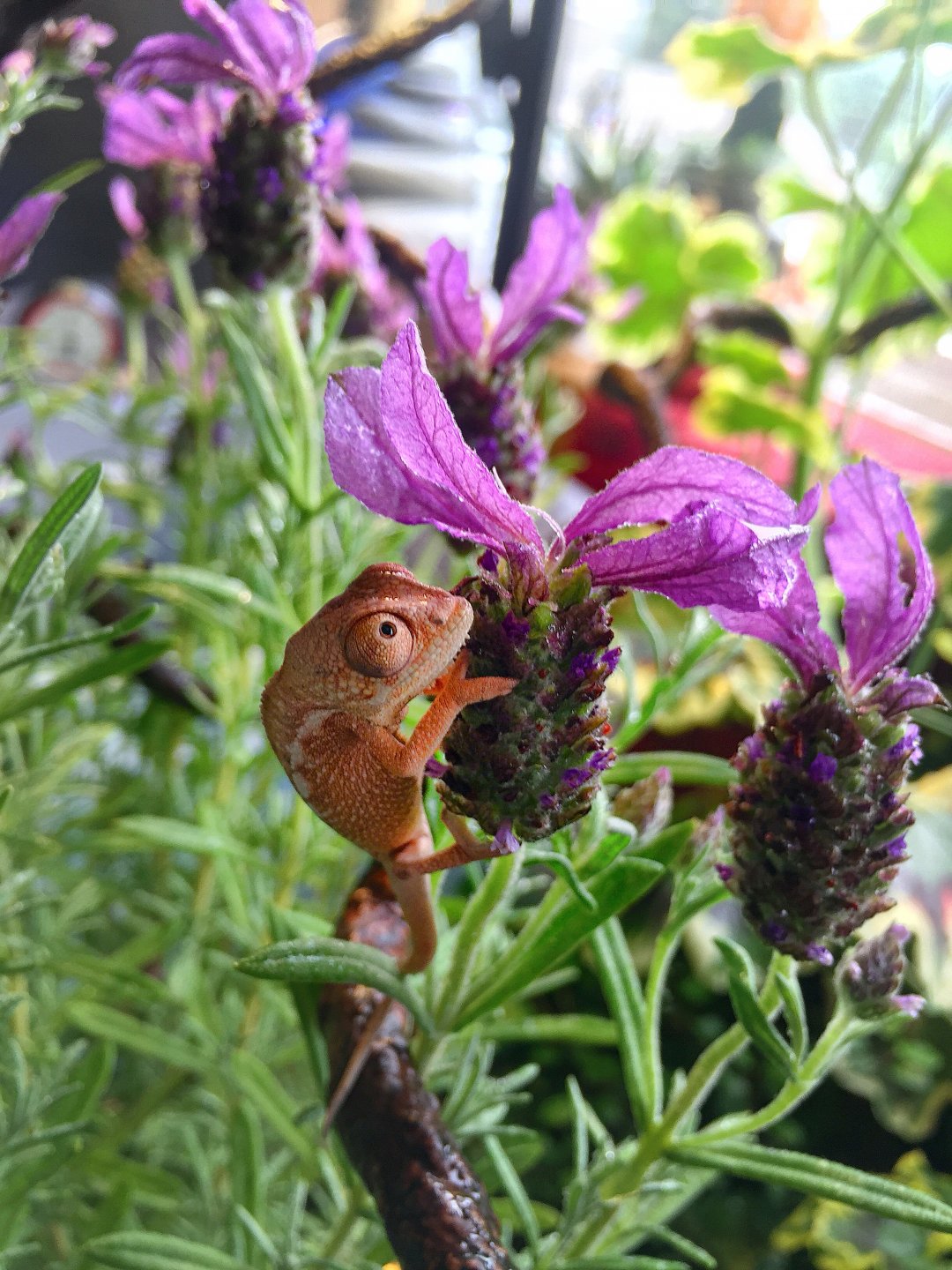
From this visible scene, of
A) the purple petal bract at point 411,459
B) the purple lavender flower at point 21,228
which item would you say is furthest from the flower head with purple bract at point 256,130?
the purple petal bract at point 411,459

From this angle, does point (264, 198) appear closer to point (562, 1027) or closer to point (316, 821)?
point (316, 821)

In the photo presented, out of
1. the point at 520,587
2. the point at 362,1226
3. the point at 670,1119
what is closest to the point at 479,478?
the point at 520,587

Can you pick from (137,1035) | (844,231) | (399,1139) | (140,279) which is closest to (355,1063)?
(399,1139)

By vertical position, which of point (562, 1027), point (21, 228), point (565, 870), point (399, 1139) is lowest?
point (562, 1027)

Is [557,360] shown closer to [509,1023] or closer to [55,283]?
[55,283]

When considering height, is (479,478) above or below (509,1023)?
above

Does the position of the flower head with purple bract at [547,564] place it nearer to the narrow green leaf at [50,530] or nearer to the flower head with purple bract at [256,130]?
the narrow green leaf at [50,530]

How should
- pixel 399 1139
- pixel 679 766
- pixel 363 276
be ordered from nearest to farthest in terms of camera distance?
pixel 399 1139, pixel 679 766, pixel 363 276
